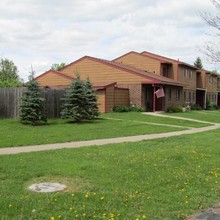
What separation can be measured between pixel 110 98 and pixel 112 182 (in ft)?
82.3

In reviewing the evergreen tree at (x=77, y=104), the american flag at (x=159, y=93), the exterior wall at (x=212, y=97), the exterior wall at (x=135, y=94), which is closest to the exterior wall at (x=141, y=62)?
the american flag at (x=159, y=93)

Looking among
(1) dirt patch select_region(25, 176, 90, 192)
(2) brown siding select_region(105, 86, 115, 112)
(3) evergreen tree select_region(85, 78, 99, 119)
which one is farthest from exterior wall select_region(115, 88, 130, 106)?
(1) dirt patch select_region(25, 176, 90, 192)

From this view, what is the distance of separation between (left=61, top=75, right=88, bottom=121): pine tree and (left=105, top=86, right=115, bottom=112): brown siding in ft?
26.5

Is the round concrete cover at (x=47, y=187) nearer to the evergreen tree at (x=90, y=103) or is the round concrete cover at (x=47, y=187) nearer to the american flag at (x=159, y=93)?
the evergreen tree at (x=90, y=103)

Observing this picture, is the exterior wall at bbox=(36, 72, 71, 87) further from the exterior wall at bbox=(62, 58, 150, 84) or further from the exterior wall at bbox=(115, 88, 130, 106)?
the exterior wall at bbox=(115, 88, 130, 106)

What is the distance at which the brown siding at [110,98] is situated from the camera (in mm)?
31922

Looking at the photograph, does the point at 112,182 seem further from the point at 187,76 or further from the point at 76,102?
the point at 187,76

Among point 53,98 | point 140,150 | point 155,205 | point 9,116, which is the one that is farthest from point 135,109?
point 155,205

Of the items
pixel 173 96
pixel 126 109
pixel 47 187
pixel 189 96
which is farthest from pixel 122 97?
pixel 47 187

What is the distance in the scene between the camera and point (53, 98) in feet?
83.7

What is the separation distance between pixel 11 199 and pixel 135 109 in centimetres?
2793

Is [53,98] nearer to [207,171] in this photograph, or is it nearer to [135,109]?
[135,109]

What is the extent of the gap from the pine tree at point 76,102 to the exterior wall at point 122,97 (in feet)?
32.0

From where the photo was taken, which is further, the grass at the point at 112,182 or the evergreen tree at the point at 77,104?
the evergreen tree at the point at 77,104
